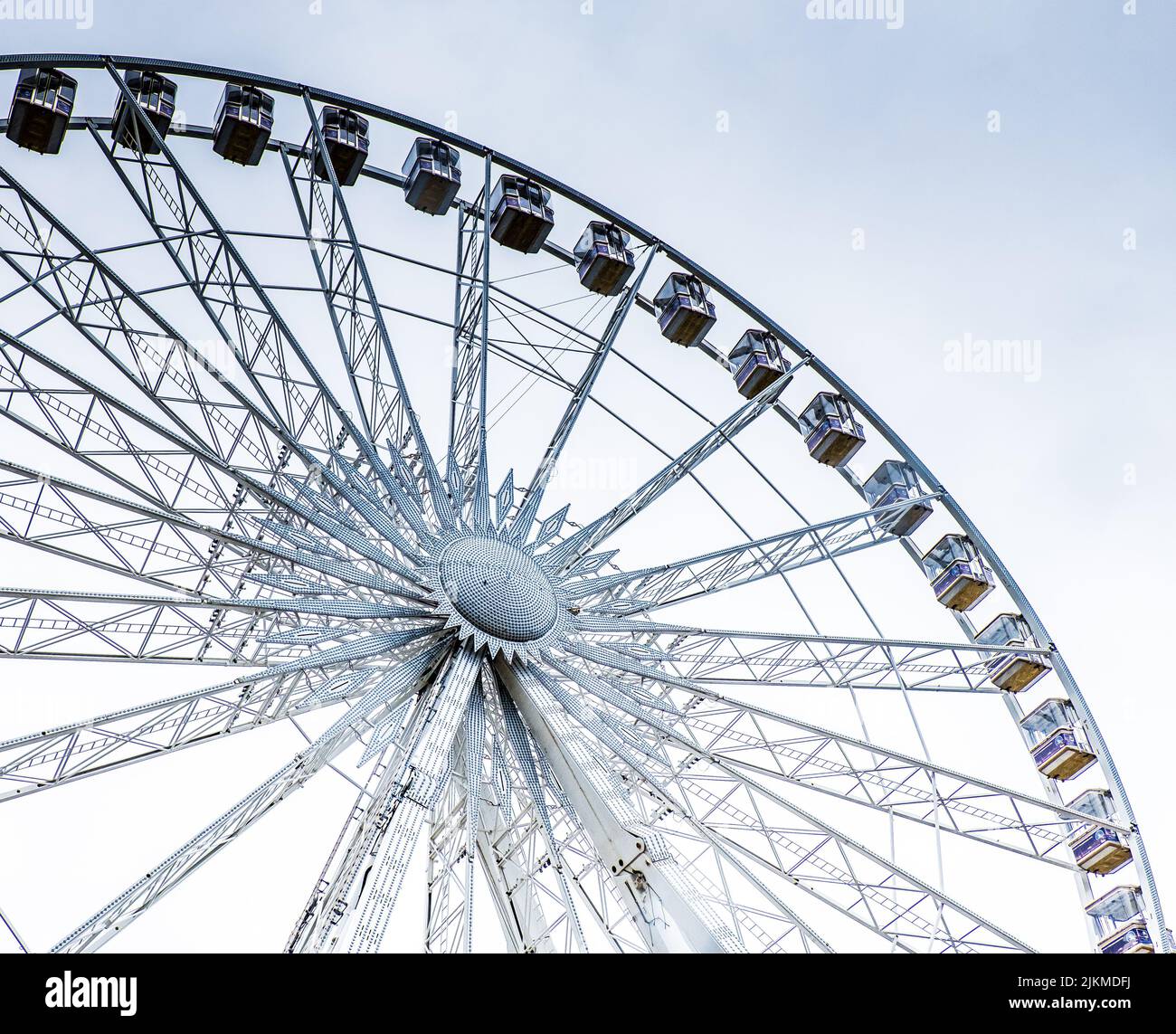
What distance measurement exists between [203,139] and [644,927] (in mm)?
13326

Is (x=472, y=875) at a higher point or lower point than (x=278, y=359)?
lower

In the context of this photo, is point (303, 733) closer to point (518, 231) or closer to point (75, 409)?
point (75, 409)

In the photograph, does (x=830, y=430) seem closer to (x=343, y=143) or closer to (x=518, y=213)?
(x=518, y=213)

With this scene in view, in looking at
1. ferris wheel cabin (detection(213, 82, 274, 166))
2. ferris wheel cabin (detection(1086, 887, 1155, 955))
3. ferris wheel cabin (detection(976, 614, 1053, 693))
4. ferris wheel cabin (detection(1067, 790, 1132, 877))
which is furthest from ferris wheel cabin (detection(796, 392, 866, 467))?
ferris wheel cabin (detection(213, 82, 274, 166))

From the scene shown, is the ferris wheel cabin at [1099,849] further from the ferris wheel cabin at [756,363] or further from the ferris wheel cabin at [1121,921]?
the ferris wheel cabin at [756,363]

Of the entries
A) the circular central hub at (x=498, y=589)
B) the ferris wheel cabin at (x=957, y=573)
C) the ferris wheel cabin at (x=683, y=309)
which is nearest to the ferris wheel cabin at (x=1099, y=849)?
the ferris wheel cabin at (x=957, y=573)

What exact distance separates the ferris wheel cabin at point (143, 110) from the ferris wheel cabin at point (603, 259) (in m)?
7.50

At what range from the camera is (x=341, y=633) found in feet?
57.0

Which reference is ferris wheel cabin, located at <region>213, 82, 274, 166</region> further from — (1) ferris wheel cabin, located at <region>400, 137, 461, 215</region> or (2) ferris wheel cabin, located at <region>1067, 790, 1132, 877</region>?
(2) ferris wheel cabin, located at <region>1067, 790, 1132, 877</region>

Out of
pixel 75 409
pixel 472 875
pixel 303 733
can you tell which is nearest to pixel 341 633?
pixel 303 733

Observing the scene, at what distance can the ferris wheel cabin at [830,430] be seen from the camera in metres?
25.7

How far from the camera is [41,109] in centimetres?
1898

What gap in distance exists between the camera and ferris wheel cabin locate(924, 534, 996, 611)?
2578 centimetres
